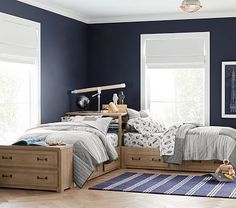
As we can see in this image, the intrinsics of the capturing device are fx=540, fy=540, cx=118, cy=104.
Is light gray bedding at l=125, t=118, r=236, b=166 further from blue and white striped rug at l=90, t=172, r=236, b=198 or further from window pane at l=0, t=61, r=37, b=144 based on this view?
window pane at l=0, t=61, r=37, b=144

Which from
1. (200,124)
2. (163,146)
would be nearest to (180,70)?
(200,124)

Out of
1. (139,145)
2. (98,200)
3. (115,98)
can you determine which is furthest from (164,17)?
(98,200)

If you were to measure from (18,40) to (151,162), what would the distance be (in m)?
2.71

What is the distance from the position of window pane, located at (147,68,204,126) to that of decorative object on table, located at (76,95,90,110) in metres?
1.12

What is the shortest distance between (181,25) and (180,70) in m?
0.76

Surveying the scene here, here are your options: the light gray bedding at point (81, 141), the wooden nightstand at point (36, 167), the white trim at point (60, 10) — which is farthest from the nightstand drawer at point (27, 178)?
the white trim at point (60, 10)

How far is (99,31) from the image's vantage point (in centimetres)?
955

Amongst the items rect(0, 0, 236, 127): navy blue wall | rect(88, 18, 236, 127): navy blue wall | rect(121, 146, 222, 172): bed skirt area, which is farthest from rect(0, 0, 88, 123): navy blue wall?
rect(121, 146, 222, 172): bed skirt area

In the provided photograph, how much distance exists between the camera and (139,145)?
8305mm

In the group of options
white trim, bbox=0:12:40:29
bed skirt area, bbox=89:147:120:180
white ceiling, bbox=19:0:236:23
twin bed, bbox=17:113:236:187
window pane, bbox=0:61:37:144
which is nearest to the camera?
twin bed, bbox=17:113:236:187

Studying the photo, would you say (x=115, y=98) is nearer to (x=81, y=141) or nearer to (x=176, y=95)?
(x=176, y=95)

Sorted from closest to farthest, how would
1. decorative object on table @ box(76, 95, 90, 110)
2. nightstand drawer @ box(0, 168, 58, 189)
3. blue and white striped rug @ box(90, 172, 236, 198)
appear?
1. blue and white striped rug @ box(90, 172, 236, 198)
2. nightstand drawer @ box(0, 168, 58, 189)
3. decorative object on table @ box(76, 95, 90, 110)

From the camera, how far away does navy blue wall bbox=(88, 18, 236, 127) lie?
29.0 feet

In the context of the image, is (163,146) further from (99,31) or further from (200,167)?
(99,31)
